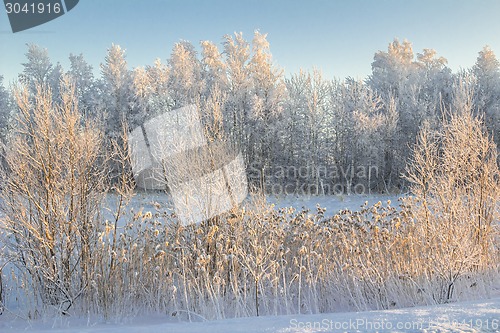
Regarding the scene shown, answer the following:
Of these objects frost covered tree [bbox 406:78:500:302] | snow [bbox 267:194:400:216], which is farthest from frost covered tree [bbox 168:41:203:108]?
frost covered tree [bbox 406:78:500:302]

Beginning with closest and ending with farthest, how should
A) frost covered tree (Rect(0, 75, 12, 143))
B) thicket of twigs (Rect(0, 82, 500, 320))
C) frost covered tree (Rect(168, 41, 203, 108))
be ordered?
thicket of twigs (Rect(0, 82, 500, 320)) → frost covered tree (Rect(168, 41, 203, 108)) → frost covered tree (Rect(0, 75, 12, 143))

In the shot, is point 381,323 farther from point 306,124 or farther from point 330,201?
point 306,124

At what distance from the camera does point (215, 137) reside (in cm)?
718

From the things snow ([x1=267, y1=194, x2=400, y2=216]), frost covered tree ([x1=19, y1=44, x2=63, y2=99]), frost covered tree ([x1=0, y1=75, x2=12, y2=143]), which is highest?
frost covered tree ([x1=19, y1=44, x2=63, y2=99])

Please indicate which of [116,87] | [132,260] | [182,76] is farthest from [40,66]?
[132,260]

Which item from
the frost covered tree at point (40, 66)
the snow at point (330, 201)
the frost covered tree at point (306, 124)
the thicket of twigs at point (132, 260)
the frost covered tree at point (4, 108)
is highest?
the frost covered tree at point (40, 66)

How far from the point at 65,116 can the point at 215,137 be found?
8.94 feet

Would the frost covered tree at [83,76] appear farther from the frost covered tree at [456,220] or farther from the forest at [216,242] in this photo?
the frost covered tree at [456,220]

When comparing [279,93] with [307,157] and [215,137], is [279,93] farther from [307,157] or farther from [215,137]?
[215,137]

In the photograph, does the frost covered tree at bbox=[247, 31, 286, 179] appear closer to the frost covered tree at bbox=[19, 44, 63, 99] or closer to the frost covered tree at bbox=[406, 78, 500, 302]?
the frost covered tree at bbox=[19, 44, 63, 99]

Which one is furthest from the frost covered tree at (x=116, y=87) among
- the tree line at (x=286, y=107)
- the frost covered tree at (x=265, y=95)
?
the frost covered tree at (x=265, y=95)

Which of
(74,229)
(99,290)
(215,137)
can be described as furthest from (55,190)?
(215,137)

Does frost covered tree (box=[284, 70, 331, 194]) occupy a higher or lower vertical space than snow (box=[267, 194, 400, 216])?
higher

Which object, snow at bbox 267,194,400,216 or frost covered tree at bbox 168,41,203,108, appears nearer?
snow at bbox 267,194,400,216
